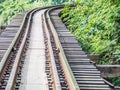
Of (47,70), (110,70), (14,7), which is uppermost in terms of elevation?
(47,70)

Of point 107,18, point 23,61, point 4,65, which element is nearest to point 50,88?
point 4,65

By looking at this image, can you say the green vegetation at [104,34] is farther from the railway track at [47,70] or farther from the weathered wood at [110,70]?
the weathered wood at [110,70]

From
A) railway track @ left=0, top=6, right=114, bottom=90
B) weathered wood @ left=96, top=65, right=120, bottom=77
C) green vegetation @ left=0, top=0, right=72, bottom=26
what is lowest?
green vegetation @ left=0, top=0, right=72, bottom=26

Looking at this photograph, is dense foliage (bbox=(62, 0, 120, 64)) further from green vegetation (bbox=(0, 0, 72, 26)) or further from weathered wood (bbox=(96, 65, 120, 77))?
green vegetation (bbox=(0, 0, 72, 26))

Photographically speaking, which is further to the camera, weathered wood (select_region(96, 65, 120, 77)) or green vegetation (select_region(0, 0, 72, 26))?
green vegetation (select_region(0, 0, 72, 26))

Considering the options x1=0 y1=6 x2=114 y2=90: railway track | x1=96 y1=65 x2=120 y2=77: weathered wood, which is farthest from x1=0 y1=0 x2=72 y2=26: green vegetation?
x1=96 y1=65 x2=120 y2=77: weathered wood

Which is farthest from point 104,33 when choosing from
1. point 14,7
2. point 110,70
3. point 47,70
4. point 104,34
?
point 14,7

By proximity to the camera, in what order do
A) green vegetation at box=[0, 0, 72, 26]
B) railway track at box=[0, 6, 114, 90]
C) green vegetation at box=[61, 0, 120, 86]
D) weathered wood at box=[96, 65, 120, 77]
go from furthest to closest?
green vegetation at box=[0, 0, 72, 26], green vegetation at box=[61, 0, 120, 86], weathered wood at box=[96, 65, 120, 77], railway track at box=[0, 6, 114, 90]

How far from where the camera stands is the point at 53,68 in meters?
5.35

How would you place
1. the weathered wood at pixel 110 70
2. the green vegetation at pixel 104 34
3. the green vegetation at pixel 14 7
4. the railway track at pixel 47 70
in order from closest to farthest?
the railway track at pixel 47 70 → the weathered wood at pixel 110 70 → the green vegetation at pixel 104 34 → the green vegetation at pixel 14 7

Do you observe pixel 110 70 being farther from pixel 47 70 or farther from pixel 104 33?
pixel 104 33

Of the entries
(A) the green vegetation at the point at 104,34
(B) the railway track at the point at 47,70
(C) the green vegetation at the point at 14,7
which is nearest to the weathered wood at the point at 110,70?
(B) the railway track at the point at 47,70

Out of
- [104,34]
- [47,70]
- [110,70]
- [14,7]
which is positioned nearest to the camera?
[47,70]

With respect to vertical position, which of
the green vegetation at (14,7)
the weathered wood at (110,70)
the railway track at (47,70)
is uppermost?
the railway track at (47,70)
